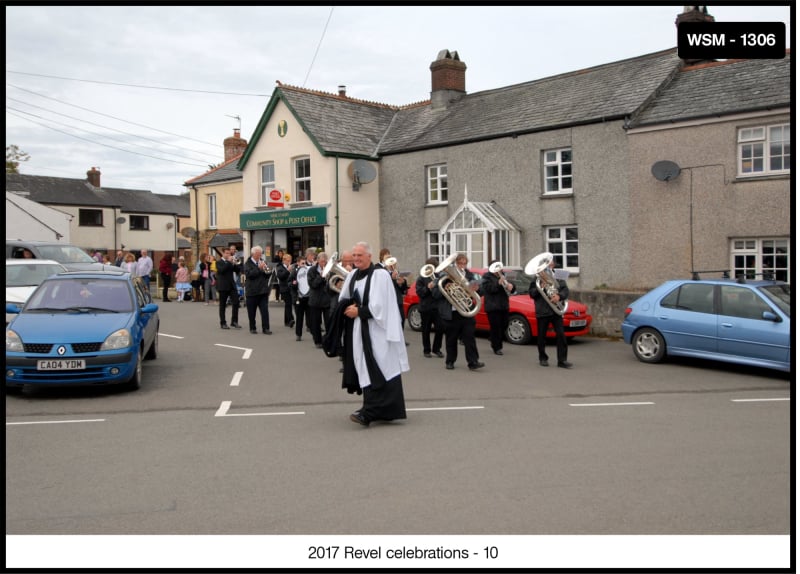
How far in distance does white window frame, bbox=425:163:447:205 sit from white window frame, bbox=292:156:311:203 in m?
5.24

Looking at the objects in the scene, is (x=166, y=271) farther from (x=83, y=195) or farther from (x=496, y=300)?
(x=83, y=195)

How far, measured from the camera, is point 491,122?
971 inches

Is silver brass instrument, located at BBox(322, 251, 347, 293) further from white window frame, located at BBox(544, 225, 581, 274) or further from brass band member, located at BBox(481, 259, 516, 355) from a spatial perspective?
white window frame, located at BBox(544, 225, 581, 274)

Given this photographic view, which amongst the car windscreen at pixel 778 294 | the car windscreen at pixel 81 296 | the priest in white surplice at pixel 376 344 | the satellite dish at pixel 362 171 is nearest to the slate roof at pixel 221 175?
the satellite dish at pixel 362 171

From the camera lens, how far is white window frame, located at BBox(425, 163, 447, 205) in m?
25.9

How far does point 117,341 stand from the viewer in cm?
984

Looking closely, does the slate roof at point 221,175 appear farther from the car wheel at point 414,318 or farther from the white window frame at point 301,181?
the car wheel at point 414,318

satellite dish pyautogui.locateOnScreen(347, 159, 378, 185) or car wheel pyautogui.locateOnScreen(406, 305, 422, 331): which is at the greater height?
satellite dish pyautogui.locateOnScreen(347, 159, 378, 185)

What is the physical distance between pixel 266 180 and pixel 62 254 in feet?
40.9

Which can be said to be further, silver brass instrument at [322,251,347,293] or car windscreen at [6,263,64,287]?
car windscreen at [6,263,64,287]

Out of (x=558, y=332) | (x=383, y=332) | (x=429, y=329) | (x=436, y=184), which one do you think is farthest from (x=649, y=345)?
(x=436, y=184)

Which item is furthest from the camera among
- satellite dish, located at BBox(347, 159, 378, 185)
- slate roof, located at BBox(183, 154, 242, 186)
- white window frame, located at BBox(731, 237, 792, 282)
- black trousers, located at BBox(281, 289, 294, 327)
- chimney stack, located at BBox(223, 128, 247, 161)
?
chimney stack, located at BBox(223, 128, 247, 161)

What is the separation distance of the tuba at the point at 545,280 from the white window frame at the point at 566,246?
368 inches

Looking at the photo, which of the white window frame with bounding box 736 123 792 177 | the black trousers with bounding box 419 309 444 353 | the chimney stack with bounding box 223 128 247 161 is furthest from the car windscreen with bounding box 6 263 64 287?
the chimney stack with bounding box 223 128 247 161
